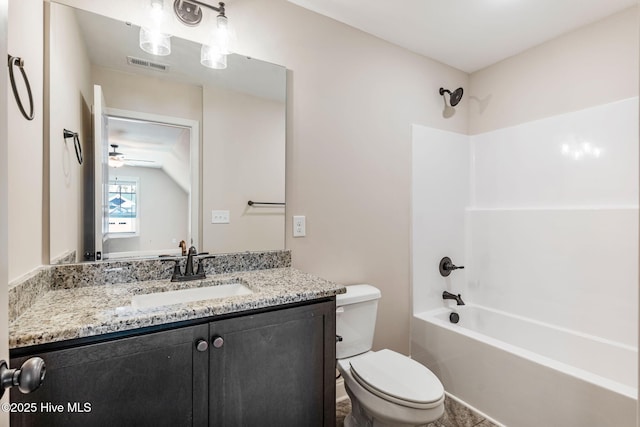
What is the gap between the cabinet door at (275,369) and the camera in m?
1.04

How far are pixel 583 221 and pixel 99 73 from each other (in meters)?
2.78

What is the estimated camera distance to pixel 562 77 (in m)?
2.07

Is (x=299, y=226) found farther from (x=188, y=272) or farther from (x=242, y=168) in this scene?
(x=188, y=272)

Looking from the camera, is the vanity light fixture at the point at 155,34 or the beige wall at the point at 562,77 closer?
the vanity light fixture at the point at 155,34

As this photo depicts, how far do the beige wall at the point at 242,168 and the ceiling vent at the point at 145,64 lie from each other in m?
0.21

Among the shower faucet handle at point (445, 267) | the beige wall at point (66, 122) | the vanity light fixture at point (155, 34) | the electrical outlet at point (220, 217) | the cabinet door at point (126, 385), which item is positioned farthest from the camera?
the shower faucet handle at point (445, 267)

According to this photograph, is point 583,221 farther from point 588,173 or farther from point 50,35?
point 50,35

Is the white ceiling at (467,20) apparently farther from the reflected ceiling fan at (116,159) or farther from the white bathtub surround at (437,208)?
the reflected ceiling fan at (116,159)

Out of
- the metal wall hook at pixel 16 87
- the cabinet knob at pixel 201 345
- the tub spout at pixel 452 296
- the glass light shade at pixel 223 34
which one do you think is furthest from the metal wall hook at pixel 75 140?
the tub spout at pixel 452 296

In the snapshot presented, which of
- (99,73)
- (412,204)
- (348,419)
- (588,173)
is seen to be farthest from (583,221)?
(99,73)

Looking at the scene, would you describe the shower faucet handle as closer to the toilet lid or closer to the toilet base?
the toilet lid

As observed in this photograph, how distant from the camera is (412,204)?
7.37ft

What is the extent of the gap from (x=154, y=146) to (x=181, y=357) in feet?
3.27

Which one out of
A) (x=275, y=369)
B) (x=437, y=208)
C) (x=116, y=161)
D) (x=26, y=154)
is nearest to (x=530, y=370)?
(x=437, y=208)
